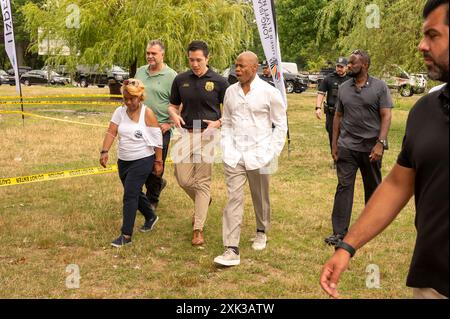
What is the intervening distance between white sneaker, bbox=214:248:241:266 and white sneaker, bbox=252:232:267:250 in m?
0.54

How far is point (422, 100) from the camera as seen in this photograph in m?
2.32

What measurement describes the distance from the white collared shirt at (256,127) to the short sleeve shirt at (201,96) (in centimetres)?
64

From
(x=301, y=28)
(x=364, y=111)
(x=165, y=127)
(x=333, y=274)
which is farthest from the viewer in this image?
(x=301, y=28)

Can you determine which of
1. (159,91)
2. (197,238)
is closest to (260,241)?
(197,238)

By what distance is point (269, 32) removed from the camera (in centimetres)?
945

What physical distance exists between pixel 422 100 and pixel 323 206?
5.31 m

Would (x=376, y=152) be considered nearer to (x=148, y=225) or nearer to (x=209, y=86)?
(x=209, y=86)

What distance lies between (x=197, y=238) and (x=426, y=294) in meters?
3.81

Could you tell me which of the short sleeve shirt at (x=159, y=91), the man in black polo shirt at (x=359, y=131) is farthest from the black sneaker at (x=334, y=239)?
the short sleeve shirt at (x=159, y=91)

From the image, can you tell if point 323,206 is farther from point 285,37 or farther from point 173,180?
point 285,37

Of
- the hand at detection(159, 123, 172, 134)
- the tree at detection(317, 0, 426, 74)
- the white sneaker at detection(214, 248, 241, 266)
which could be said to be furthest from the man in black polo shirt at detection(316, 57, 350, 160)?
the tree at detection(317, 0, 426, 74)

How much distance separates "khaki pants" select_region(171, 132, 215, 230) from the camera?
6098mm

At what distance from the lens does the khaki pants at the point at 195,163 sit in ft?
20.0
